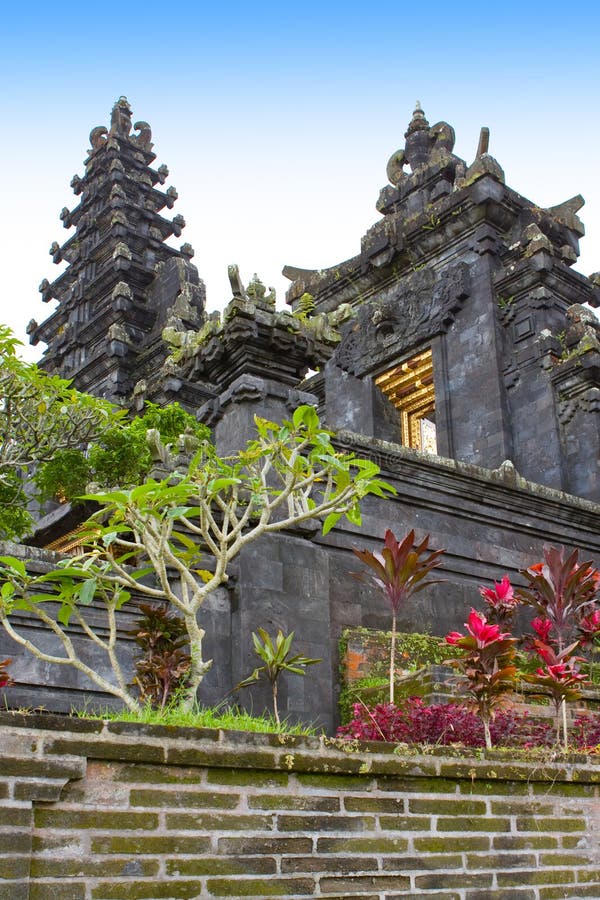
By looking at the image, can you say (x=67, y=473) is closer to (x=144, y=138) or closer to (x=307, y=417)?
(x=307, y=417)

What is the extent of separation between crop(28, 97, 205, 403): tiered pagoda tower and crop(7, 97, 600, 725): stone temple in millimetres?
71

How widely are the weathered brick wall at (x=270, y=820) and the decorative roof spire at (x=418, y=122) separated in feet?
62.4

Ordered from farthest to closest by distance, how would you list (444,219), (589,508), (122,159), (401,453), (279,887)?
1. (122,159)
2. (444,219)
3. (589,508)
4. (401,453)
5. (279,887)

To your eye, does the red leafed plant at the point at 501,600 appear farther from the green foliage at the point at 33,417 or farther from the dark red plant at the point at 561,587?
the green foliage at the point at 33,417

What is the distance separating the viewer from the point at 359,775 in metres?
4.81

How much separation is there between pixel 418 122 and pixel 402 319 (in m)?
5.62

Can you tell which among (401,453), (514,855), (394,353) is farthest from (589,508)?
(514,855)

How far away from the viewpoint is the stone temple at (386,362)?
34.4 ft

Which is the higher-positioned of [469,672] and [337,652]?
[337,652]

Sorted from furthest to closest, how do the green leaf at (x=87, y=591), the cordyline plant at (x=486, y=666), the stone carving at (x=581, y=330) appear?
the stone carving at (x=581, y=330), the cordyline plant at (x=486, y=666), the green leaf at (x=87, y=591)

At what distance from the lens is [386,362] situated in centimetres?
1966

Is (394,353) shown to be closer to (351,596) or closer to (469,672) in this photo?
(351,596)

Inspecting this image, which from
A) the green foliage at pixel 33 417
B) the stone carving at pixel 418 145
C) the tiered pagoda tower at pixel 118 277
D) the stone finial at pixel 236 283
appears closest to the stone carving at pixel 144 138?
the tiered pagoda tower at pixel 118 277

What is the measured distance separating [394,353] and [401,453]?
7.84m
